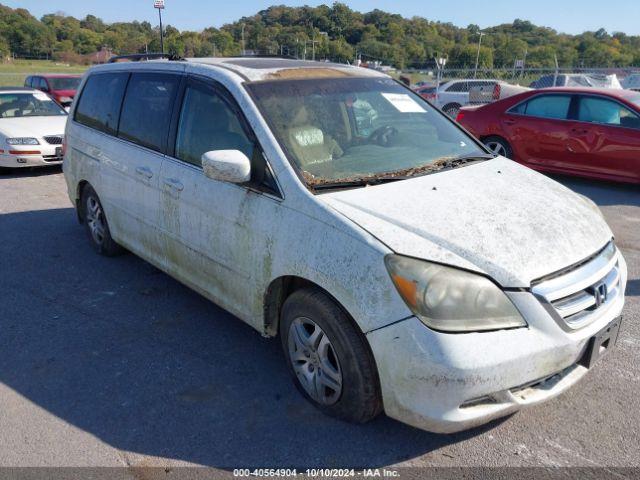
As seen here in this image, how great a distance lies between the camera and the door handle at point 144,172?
4020 mm

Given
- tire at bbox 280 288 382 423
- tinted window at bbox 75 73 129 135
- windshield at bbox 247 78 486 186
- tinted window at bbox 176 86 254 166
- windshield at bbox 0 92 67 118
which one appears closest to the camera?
tire at bbox 280 288 382 423

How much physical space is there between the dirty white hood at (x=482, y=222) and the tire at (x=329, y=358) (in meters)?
0.47

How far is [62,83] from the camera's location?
17.1 meters

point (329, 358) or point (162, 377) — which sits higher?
point (329, 358)

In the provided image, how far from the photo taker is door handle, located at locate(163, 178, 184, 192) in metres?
3.69

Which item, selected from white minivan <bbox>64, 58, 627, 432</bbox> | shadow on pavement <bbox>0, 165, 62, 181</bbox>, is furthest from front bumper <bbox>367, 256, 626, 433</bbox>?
shadow on pavement <bbox>0, 165, 62, 181</bbox>

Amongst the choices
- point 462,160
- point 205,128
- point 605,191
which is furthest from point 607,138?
point 205,128

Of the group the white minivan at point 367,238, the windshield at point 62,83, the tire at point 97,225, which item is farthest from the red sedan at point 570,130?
the windshield at point 62,83

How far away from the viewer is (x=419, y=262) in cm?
245

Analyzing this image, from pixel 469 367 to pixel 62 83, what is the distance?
17.9 m

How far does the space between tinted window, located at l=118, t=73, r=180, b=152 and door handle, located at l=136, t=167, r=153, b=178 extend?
0.56 feet

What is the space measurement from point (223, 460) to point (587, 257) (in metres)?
2.02

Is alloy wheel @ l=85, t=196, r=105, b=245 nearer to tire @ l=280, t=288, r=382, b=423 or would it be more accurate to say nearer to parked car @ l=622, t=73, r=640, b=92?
tire @ l=280, t=288, r=382, b=423

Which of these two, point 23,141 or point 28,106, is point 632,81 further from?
point 23,141
